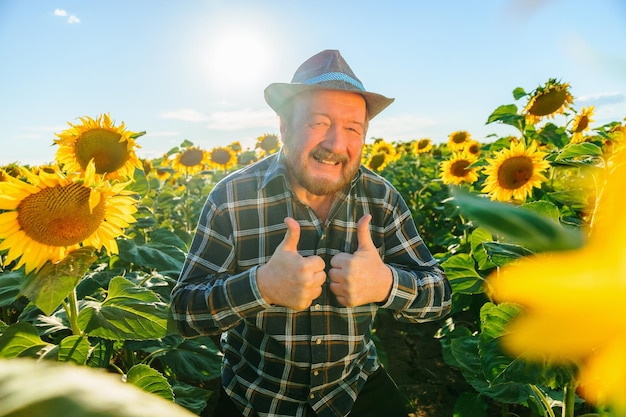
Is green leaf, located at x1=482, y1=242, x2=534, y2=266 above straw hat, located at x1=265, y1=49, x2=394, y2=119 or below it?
below

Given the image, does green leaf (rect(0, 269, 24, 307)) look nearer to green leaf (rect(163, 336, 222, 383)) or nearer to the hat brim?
green leaf (rect(163, 336, 222, 383))

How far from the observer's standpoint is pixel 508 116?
3822 mm

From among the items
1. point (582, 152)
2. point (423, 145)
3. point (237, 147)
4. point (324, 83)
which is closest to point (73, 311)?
point (324, 83)

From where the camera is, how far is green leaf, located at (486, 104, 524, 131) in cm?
382

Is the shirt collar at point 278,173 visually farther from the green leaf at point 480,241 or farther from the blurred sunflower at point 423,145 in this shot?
the blurred sunflower at point 423,145

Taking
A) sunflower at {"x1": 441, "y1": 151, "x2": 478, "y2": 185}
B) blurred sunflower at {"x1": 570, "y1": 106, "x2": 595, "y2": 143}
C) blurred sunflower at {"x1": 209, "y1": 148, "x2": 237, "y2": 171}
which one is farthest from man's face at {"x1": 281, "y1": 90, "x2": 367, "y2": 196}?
blurred sunflower at {"x1": 209, "y1": 148, "x2": 237, "y2": 171}

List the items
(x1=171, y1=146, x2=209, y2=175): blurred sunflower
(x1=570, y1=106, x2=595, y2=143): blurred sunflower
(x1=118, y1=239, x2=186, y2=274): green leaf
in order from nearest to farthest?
→ 1. (x1=118, y1=239, x2=186, y2=274): green leaf
2. (x1=570, y1=106, x2=595, y2=143): blurred sunflower
3. (x1=171, y1=146, x2=209, y2=175): blurred sunflower

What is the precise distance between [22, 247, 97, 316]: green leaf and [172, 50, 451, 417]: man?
429 mm

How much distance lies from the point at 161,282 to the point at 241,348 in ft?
1.57

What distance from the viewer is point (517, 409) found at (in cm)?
305

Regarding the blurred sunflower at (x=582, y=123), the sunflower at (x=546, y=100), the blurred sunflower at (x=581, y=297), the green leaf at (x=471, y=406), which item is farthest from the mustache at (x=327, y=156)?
the blurred sunflower at (x=582, y=123)

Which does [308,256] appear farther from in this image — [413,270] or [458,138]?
[458,138]

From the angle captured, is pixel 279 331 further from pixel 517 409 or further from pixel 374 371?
pixel 517 409

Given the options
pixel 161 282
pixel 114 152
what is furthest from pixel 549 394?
pixel 114 152
